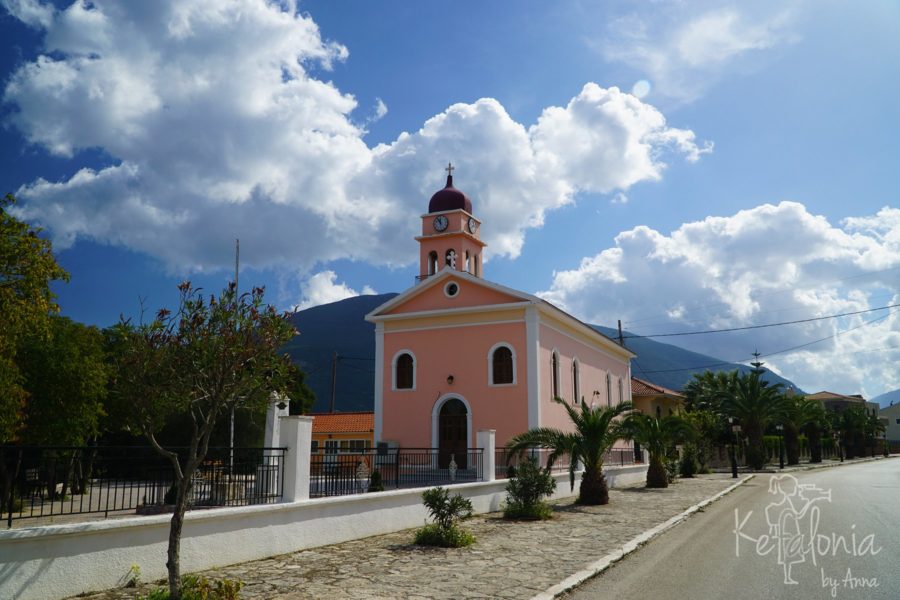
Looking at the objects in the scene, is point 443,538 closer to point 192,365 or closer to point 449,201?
point 192,365

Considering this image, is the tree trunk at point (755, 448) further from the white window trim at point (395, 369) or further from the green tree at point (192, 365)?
the green tree at point (192, 365)

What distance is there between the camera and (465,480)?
1678 centimetres

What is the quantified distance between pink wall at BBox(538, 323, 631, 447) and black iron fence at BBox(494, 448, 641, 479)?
1.55 metres

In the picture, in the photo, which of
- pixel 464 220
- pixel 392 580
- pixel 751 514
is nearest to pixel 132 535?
pixel 392 580

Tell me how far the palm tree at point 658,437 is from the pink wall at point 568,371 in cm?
360

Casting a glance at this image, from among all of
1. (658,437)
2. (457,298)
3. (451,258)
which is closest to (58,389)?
(457,298)

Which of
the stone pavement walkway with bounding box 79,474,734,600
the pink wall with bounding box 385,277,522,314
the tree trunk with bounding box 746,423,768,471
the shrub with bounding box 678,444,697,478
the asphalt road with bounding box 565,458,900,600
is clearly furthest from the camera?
the tree trunk with bounding box 746,423,768,471

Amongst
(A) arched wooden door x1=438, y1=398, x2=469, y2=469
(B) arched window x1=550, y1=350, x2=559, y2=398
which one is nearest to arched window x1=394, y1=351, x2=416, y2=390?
(A) arched wooden door x1=438, y1=398, x2=469, y2=469

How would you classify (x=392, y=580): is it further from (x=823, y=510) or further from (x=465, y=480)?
(x=823, y=510)

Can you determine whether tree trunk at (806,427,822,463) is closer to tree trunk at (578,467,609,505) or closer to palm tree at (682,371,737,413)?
palm tree at (682,371,737,413)

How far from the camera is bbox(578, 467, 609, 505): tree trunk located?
17.4 meters

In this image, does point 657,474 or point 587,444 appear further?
point 657,474

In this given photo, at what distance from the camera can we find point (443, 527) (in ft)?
36.7

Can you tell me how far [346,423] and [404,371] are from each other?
1554cm
